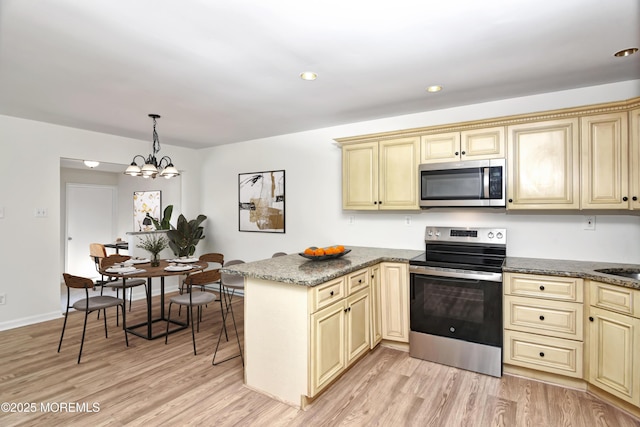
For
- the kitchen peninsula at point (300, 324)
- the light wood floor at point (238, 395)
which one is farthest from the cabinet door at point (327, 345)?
the light wood floor at point (238, 395)

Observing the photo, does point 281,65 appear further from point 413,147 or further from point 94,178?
point 94,178

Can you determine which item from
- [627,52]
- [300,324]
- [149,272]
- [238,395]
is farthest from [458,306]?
[149,272]

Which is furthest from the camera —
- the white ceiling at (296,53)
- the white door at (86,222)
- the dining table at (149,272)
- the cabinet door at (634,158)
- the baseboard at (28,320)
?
the white door at (86,222)

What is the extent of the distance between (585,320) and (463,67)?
212cm

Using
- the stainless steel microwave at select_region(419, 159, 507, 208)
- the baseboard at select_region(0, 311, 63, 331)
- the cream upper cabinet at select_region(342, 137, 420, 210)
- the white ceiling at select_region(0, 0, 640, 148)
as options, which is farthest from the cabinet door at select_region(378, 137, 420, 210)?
the baseboard at select_region(0, 311, 63, 331)

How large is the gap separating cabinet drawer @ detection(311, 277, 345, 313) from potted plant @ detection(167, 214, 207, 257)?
3.55m

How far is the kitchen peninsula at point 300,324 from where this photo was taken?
2.28m

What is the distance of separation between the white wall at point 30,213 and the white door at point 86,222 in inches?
104

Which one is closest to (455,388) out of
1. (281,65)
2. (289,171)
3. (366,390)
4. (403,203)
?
(366,390)

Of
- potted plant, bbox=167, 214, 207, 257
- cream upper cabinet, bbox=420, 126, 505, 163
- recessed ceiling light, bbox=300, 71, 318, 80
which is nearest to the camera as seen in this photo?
recessed ceiling light, bbox=300, 71, 318, 80

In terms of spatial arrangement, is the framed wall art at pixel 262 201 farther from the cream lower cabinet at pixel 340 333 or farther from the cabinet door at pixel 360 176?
the cream lower cabinet at pixel 340 333

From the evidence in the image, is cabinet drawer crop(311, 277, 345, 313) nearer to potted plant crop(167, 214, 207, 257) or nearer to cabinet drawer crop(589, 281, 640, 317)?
cabinet drawer crop(589, 281, 640, 317)

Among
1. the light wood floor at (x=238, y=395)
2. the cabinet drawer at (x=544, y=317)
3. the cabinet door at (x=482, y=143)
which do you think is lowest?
the light wood floor at (x=238, y=395)

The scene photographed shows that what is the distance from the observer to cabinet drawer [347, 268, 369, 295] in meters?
2.73
